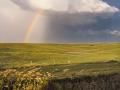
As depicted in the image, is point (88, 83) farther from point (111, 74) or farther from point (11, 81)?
point (11, 81)

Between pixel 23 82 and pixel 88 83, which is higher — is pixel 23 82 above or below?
above

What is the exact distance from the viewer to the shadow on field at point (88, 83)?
122188 millimetres

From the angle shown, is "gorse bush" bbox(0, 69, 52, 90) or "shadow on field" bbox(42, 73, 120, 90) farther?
"gorse bush" bbox(0, 69, 52, 90)

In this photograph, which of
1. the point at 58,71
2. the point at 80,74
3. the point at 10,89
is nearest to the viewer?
the point at 10,89

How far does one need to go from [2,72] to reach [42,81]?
1828 cm

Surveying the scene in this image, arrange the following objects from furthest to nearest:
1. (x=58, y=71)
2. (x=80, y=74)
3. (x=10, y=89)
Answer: (x=58, y=71) → (x=80, y=74) → (x=10, y=89)

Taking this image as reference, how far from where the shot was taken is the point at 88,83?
125 meters

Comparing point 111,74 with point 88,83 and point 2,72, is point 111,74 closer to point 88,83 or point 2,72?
point 88,83

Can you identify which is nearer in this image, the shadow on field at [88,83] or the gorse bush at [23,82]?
the shadow on field at [88,83]

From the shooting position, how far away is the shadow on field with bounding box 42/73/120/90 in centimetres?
12219

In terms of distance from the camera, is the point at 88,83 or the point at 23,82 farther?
the point at 88,83

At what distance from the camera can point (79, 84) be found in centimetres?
12406

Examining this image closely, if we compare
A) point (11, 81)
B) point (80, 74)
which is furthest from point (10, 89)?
point (80, 74)

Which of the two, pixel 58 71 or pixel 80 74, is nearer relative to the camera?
pixel 80 74
